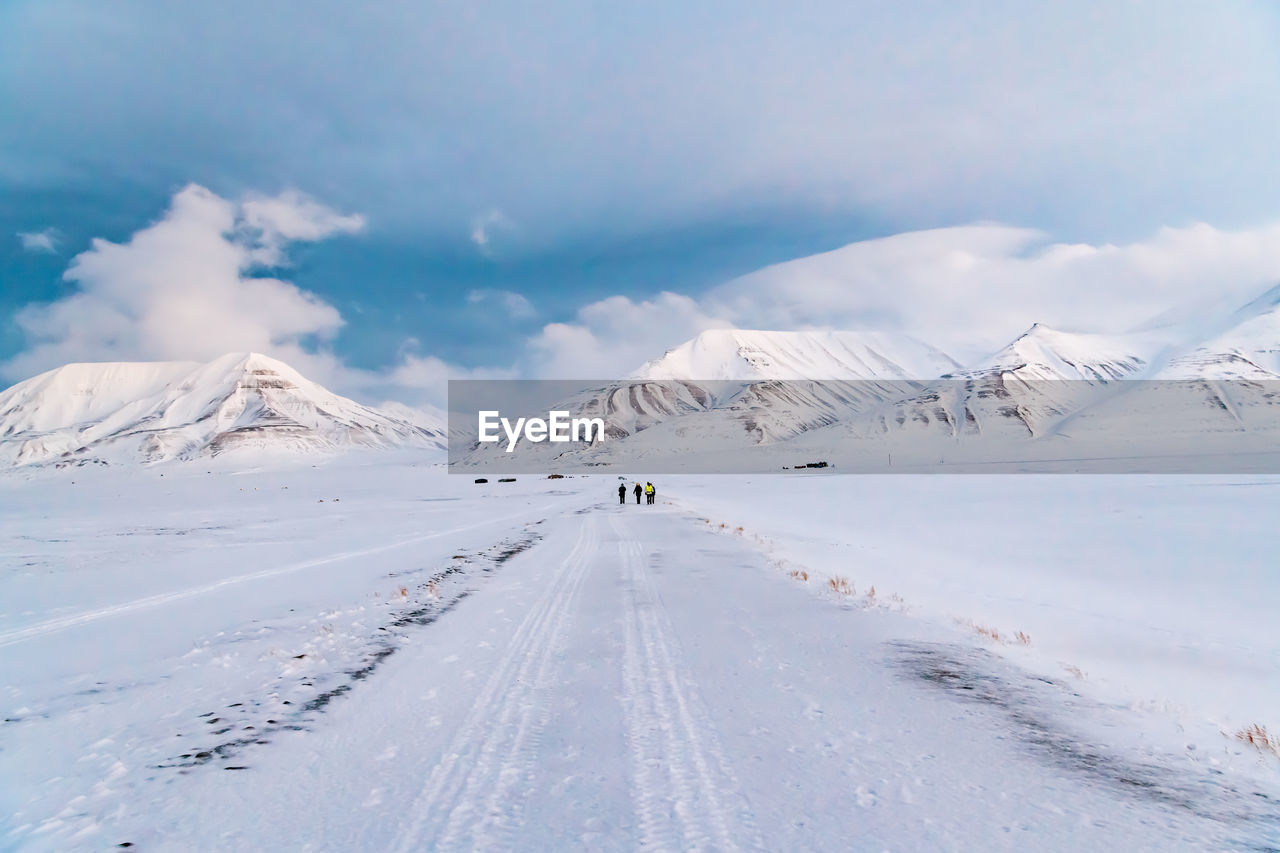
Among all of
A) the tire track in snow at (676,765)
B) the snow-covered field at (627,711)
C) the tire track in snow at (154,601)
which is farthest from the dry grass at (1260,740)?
the tire track in snow at (154,601)

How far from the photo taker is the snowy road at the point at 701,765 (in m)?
3.75

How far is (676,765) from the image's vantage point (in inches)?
181

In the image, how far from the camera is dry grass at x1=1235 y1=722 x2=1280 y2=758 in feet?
15.7

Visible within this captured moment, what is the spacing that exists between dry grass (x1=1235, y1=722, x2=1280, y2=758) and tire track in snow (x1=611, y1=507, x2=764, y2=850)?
13.2 ft

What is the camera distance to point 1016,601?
1310 cm

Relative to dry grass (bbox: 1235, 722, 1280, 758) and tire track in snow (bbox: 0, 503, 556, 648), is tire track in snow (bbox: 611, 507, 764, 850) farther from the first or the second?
tire track in snow (bbox: 0, 503, 556, 648)

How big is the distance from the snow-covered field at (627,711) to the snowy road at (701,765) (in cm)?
3

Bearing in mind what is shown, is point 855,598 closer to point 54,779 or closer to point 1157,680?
point 1157,680

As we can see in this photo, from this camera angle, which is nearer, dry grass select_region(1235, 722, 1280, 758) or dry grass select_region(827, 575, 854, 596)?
→ dry grass select_region(1235, 722, 1280, 758)

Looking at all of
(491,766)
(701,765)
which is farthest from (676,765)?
(491,766)

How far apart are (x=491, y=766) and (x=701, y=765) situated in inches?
59.1

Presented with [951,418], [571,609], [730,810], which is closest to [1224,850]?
[730,810]

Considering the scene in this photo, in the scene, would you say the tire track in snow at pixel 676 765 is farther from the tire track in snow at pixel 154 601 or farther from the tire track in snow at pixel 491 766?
the tire track in snow at pixel 154 601

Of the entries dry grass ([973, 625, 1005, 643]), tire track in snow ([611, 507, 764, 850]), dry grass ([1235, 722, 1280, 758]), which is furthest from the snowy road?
dry grass ([973, 625, 1005, 643])
